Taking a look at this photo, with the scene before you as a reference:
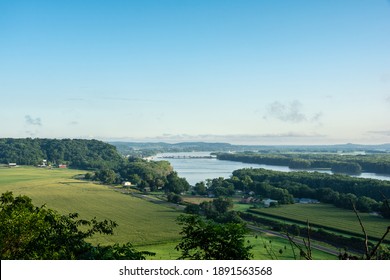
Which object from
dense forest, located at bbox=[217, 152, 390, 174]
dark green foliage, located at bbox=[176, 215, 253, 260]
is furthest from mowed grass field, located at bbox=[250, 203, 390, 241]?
dense forest, located at bbox=[217, 152, 390, 174]

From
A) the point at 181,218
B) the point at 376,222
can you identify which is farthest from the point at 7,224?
the point at 376,222

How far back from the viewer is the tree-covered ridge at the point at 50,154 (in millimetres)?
21297

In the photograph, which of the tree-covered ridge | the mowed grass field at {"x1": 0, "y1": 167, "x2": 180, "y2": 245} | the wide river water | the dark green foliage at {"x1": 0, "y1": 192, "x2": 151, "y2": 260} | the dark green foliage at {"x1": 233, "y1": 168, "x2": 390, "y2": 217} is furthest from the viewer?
the wide river water

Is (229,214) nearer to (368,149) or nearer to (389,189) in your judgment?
(389,189)

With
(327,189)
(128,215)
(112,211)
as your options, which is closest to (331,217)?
(327,189)

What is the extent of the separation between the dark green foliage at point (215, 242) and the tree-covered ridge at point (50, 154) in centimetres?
1945

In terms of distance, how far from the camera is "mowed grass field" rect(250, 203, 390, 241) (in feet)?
34.0

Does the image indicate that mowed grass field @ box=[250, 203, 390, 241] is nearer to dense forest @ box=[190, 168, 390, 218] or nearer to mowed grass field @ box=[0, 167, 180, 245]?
dense forest @ box=[190, 168, 390, 218]

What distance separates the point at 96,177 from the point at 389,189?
569 inches

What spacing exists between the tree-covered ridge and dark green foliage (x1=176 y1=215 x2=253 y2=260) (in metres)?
19.5

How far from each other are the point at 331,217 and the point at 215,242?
10.3 meters

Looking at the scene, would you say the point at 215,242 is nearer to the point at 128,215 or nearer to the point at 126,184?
the point at 128,215

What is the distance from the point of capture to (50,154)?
81.5 feet

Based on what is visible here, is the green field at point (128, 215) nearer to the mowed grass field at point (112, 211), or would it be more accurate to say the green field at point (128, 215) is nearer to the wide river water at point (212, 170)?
the mowed grass field at point (112, 211)
